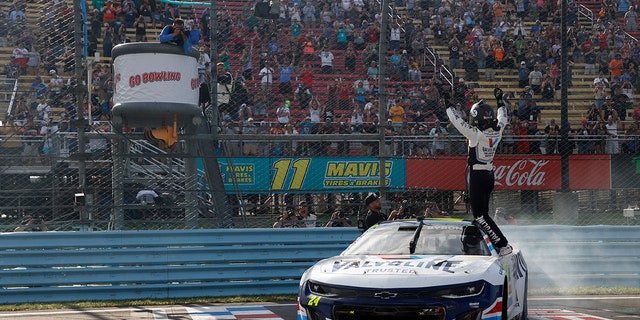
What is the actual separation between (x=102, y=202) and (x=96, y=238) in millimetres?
3306

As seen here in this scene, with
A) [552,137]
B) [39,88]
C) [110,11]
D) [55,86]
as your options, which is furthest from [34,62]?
[552,137]

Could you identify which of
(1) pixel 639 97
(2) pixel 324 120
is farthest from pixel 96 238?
(1) pixel 639 97

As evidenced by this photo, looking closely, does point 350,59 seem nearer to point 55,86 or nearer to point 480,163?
point 55,86

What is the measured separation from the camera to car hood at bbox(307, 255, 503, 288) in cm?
727

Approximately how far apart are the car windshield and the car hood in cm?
18

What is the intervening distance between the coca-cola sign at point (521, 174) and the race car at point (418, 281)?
30.4 feet

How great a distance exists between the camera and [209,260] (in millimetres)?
12000

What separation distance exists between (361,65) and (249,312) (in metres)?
8.57

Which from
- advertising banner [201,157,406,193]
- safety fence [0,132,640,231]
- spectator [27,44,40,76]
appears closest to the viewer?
safety fence [0,132,640,231]

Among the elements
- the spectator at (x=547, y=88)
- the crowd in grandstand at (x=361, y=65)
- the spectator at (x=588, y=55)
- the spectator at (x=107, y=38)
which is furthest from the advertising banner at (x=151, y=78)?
the spectator at (x=588, y=55)

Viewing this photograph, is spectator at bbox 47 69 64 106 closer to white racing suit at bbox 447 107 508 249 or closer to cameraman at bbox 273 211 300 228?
cameraman at bbox 273 211 300 228

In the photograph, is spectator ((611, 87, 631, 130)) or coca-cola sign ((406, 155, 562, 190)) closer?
coca-cola sign ((406, 155, 562, 190))

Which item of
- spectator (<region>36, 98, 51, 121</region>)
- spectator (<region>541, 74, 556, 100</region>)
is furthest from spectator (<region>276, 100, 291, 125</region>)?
spectator (<region>541, 74, 556, 100</region>)

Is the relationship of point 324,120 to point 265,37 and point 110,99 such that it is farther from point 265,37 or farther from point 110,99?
point 110,99
